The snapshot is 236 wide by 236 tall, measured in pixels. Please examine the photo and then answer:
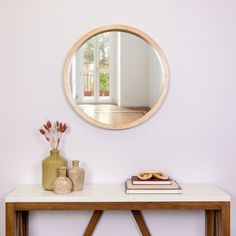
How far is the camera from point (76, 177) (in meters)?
2.03

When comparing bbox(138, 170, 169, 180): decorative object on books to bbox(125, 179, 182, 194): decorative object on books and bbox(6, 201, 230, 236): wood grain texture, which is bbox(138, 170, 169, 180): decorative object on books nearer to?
bbox(125, 179, 182, 194): decorative object on books

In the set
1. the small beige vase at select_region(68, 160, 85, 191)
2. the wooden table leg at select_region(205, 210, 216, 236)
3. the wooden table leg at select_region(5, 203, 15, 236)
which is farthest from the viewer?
the wooden table leg at select_region(205, 210, 216, 236)

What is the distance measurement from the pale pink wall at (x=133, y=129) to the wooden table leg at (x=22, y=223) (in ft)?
0.15

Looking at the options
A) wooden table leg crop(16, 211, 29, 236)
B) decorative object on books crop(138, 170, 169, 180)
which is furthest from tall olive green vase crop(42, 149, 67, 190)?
decorative object on books crop(138, 170, 169, 180)

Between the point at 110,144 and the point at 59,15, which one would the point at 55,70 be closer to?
the point at 59,15

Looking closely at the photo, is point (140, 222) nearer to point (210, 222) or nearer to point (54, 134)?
point (210, 222)

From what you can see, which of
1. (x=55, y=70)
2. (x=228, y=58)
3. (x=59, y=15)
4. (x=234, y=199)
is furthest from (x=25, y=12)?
(x=234, y=199)

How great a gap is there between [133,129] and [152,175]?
0.31 meters

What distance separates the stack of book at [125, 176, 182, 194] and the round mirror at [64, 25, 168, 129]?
1.18 ft

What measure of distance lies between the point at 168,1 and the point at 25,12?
0.86m

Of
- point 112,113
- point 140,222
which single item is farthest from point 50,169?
point 140,222

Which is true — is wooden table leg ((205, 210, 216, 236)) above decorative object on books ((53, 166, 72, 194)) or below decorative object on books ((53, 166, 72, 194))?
below

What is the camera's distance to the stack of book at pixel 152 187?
1.97 m

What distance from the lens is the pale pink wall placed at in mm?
2203
